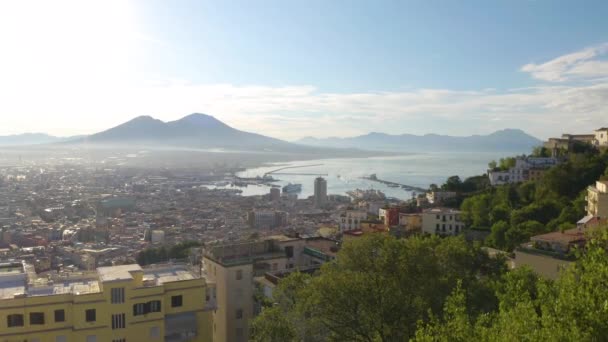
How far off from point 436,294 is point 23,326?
442cm

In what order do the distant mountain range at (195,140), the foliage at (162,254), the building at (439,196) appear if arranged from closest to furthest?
the foliage at (162,254) → the building at (439,196) → the distant mountain range at (195,140)

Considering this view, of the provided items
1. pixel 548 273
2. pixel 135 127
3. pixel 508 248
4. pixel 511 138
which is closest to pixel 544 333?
pixel 548 273

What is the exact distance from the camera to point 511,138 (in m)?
196

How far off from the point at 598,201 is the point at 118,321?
364 inches

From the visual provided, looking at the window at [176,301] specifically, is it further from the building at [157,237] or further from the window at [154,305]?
the building at [157,237]

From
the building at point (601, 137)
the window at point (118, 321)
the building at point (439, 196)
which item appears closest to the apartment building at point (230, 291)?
the window at point (118, 321)

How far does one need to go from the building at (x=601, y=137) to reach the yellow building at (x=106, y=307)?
1774 centimetres

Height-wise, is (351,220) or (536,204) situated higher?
(536,204)

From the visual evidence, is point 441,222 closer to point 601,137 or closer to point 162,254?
point 162,254

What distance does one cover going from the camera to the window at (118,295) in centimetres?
598

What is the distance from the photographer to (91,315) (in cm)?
Result: 588

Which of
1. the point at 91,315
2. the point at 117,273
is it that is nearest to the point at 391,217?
the point at 117,273

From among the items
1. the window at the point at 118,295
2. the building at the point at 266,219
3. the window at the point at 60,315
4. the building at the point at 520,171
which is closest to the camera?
the window at the point at 60,315

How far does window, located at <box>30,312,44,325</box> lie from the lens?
5715 millimetres
